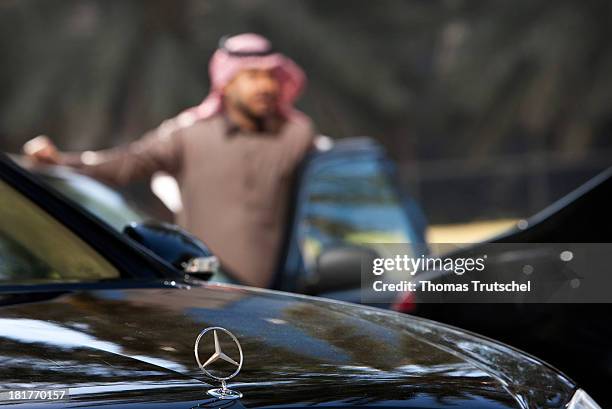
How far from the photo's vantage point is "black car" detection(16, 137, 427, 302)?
5305 mm

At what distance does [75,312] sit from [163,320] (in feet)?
0.60

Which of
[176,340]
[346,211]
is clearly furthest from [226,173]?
[176,340]

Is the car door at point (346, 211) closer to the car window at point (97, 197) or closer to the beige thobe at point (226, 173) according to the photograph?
the beige thobe at point (226, 173)

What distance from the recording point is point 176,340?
2.63 metres

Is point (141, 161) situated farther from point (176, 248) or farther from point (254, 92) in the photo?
point (176, 248)

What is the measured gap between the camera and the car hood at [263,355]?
7.59 ft

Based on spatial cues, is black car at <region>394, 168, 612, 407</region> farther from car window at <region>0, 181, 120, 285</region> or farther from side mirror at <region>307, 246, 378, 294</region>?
car window at <region>0, 181, 120, 285</region>

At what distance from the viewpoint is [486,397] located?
2.59 meters

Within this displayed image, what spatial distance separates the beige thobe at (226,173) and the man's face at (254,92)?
12 cm

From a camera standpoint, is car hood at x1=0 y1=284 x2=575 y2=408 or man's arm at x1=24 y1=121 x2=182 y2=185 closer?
car hood at x1=0 y1=284 x2=575 y2=408

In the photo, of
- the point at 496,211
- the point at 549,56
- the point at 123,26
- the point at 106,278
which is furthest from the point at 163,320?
the point at 496,211

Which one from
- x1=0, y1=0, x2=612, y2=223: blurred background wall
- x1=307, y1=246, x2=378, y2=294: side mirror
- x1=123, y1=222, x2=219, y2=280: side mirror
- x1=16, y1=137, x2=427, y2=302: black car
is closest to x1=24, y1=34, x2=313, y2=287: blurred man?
x1=16, y1=137, x2=427, y2=302: black car

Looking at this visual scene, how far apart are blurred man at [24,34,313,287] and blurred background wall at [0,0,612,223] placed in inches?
727

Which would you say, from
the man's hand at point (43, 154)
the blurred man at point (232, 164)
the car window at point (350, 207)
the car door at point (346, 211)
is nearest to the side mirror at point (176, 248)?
the car door at point (346, 211)
